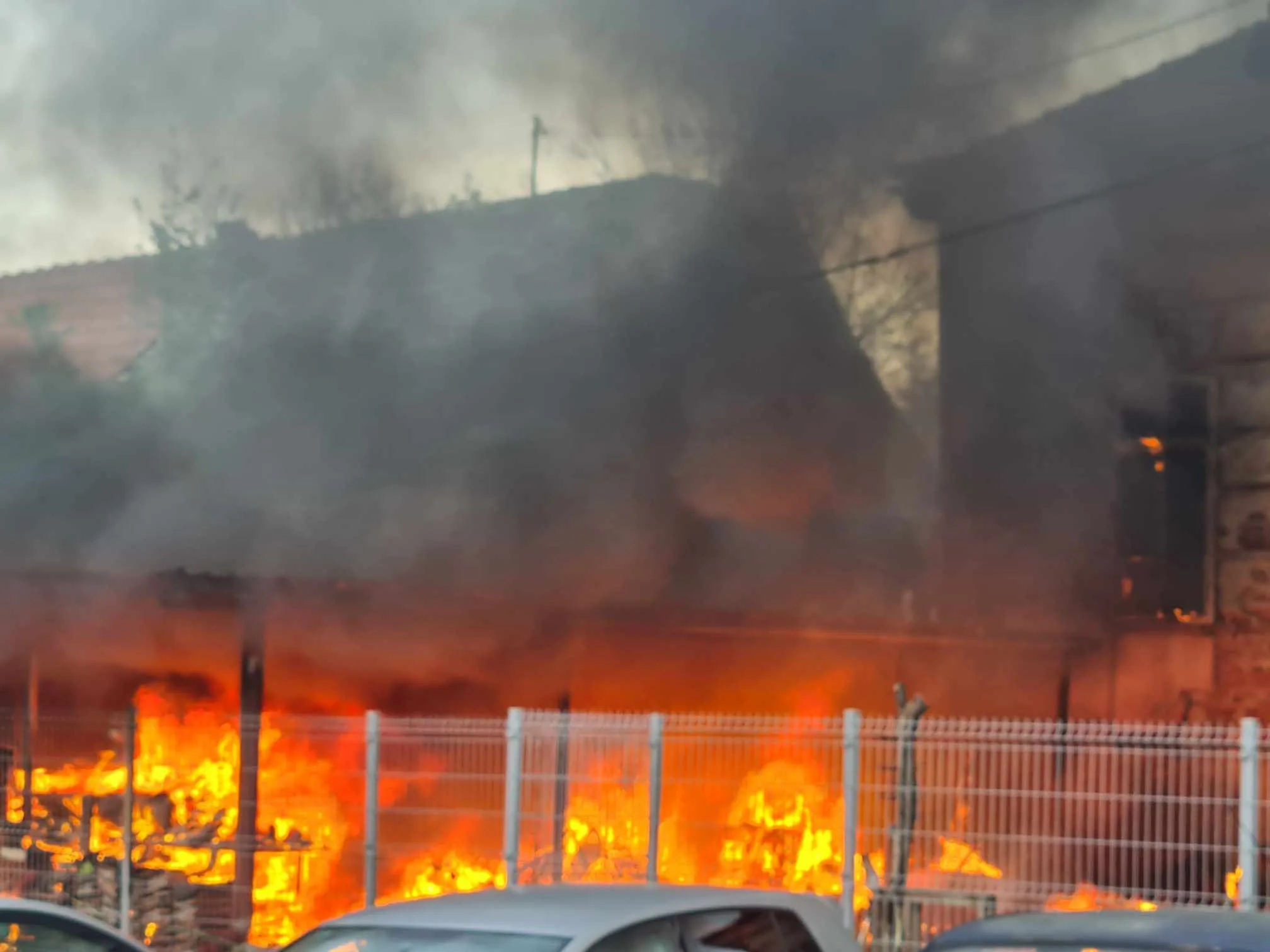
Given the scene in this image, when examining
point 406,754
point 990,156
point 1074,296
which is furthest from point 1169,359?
point 406,754

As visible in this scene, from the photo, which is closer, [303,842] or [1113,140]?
[303,842]

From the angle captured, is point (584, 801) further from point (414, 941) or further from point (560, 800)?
point (414, 941)

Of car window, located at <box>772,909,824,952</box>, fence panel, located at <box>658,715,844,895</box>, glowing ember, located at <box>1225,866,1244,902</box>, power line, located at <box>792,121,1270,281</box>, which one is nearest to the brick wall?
power line, located at <box>792,121,1270,281</box>

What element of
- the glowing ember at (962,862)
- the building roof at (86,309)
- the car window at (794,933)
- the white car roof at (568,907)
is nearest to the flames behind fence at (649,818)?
the glowing ember at (962,862)

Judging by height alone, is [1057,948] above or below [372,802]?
above

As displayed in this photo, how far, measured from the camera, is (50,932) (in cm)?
493

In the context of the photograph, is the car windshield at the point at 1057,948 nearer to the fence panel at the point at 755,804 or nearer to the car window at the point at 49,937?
the car window at the point at 49,937

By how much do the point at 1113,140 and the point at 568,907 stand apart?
41.4 ft

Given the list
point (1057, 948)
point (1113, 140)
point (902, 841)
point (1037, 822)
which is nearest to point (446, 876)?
point (902, 841)

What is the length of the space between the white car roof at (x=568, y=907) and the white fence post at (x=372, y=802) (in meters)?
3.58

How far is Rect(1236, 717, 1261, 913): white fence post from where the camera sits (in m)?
7.46

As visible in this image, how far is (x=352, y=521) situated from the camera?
13.2m

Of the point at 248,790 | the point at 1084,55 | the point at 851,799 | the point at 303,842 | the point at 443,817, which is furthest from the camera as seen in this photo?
the point at 1084,55

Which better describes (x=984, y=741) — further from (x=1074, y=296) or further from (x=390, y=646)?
(x=1074, y=296)
